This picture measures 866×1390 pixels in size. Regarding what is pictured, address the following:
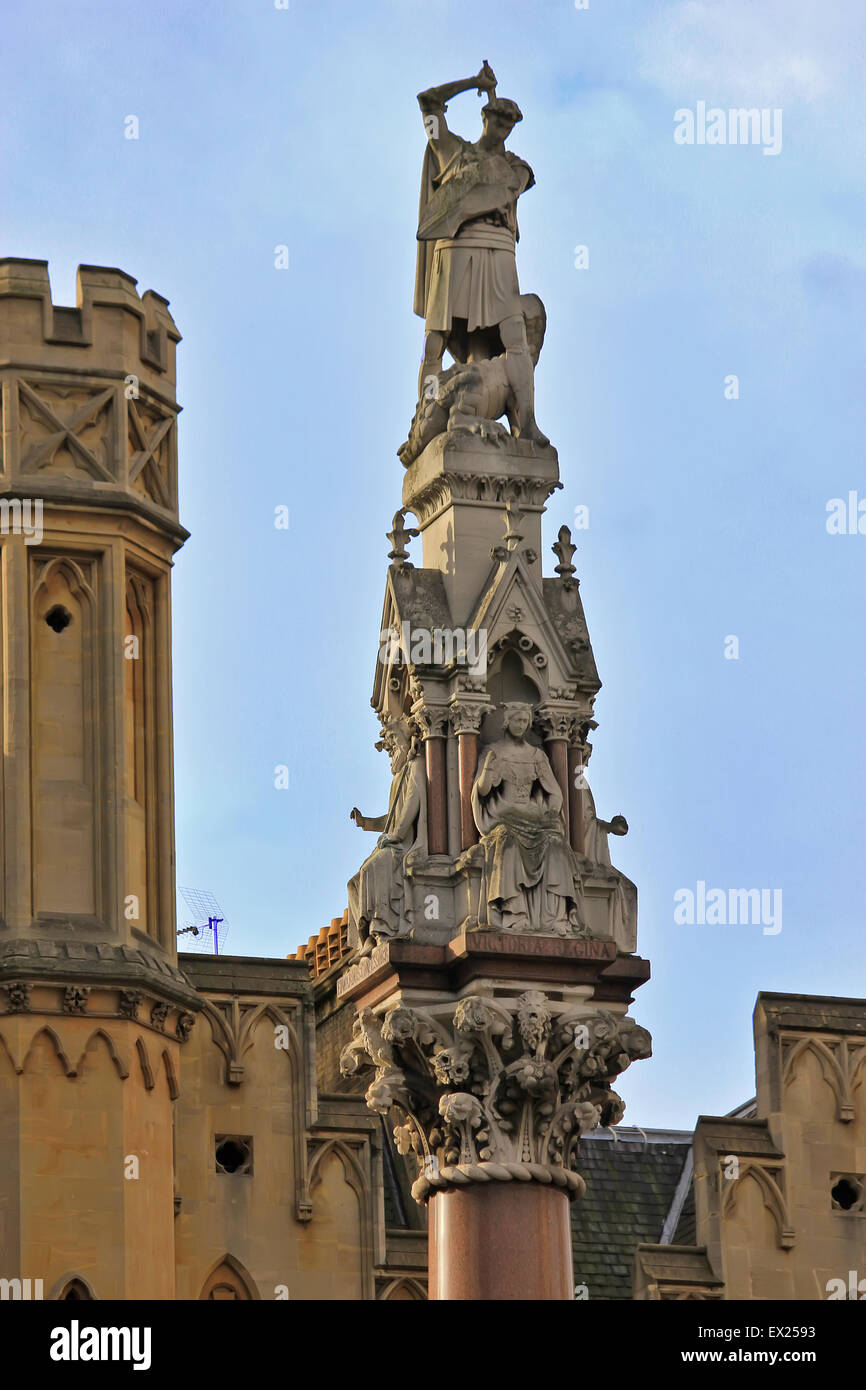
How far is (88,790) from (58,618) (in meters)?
1.60

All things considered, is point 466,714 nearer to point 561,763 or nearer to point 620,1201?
point 561,763

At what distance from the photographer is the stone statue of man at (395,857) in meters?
22.1

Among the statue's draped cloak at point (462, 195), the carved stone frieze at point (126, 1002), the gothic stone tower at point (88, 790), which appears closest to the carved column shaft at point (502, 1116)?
the statue's draped cloak at point (462, 195)

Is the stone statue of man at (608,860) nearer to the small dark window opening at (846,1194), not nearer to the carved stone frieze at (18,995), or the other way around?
the carved stone frieze at (18,995)

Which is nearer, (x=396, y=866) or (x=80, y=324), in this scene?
(x=396, y=866)

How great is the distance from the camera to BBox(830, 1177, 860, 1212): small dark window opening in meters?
32.8

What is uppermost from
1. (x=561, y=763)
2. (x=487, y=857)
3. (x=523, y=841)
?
(x=561, y=763)

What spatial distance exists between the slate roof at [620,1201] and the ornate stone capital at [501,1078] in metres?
13.4

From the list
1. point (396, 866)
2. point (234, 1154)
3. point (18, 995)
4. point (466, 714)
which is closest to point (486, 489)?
point (466, 714)

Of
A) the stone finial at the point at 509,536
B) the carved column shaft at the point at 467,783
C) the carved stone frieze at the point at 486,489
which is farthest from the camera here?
the carved stone frieze at the point at 486,489

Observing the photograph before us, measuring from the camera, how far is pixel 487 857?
22.0m
